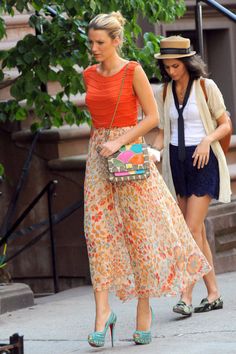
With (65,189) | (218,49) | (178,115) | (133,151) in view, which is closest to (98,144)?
(133,151)

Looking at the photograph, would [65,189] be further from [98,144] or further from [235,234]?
[98,144]

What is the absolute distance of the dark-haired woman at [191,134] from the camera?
8180 millimetres

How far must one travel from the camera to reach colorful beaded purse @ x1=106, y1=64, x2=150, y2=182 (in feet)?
22.9

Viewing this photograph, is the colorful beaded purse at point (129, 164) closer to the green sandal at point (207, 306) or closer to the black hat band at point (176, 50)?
the black hat band at point (176, 50)

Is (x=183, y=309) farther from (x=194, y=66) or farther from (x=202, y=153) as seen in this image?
(x=194, y=66)

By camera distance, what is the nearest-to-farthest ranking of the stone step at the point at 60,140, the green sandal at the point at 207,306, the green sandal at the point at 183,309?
1. the green sandal at the point at 183,309
2. the green sandal at the point at 207,306
3. the stone step at the point at 60,140

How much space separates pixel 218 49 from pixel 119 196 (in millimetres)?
6403

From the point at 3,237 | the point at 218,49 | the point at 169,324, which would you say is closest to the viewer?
the point at 169,324

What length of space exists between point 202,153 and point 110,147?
128 centimetres

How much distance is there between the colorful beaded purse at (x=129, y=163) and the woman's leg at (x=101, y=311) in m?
0.68

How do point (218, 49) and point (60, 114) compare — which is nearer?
point (60, 114)

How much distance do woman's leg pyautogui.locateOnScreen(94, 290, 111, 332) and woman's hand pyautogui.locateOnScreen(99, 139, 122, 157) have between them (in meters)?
0.81

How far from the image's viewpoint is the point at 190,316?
26.8 ft

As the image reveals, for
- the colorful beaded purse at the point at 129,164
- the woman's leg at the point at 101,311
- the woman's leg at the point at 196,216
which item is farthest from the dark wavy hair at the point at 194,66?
the woman's leg at the point at 101,311
